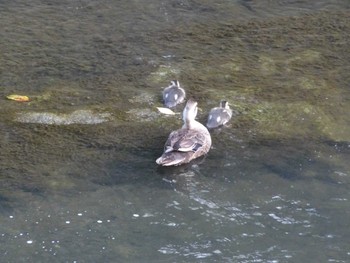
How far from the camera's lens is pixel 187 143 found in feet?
26.6

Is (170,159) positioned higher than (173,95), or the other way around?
(173,95)

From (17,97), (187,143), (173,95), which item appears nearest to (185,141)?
(187,143)

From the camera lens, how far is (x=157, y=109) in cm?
901

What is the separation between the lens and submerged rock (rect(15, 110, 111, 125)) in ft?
28.5

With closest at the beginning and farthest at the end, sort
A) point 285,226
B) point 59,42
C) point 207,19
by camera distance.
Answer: point 285,226, point 59,42, point 207,19

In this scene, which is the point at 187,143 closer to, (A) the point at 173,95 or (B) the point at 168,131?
(B) the point at 168,131

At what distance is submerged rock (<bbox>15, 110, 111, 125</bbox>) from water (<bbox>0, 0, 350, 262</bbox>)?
0.02m

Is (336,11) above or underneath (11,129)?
above

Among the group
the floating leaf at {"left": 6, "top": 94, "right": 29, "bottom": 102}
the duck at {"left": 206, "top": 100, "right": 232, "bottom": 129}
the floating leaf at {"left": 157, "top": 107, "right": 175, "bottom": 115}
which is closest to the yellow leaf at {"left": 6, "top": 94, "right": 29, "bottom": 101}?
the floating leaf at {"left": 6, "top": 94, "right": 29, "bottom": 102}

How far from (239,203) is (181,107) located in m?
1.94

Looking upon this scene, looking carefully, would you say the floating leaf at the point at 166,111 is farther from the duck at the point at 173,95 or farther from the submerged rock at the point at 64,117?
the submerged rock at the point at 64,117

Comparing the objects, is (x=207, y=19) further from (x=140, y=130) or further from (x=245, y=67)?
(x=140, y=130)

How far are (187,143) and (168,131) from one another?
56cm

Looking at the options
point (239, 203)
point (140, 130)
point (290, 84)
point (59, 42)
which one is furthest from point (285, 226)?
point (59, 42)
